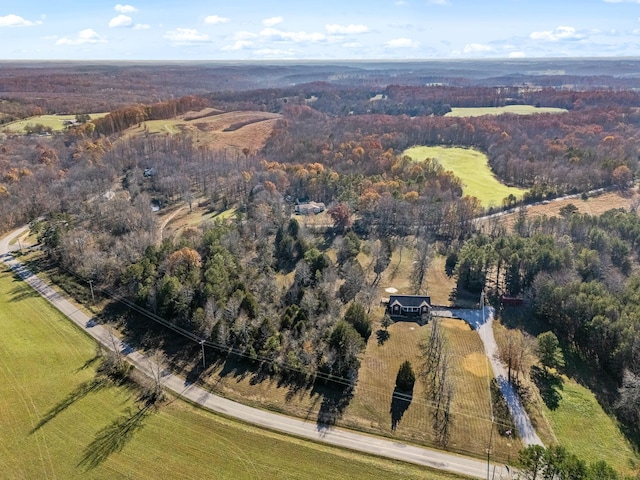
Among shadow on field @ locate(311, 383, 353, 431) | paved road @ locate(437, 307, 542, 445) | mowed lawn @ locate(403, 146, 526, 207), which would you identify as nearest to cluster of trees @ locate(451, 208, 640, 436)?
paved road @ locate(437, 307, 542, 445)

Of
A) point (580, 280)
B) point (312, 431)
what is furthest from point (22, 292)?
point (580, 280)

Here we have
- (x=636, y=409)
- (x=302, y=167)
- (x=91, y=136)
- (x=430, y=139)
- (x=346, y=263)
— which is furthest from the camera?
(x=430, y=139)

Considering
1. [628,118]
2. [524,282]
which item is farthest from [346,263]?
[628,118]

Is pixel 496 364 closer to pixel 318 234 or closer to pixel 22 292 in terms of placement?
pixel 318 234

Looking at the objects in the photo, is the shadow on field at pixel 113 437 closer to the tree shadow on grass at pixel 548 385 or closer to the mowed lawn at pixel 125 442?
the mowed lawn at pixel 125 442

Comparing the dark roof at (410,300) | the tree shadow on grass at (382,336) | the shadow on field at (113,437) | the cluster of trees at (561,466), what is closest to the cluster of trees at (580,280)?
the dark roof at (410,300)

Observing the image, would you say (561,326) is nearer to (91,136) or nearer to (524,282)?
(524,282)

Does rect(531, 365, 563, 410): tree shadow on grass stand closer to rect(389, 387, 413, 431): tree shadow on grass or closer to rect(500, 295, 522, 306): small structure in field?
rect(389, 387, 413, 431): tree shadow on grass
